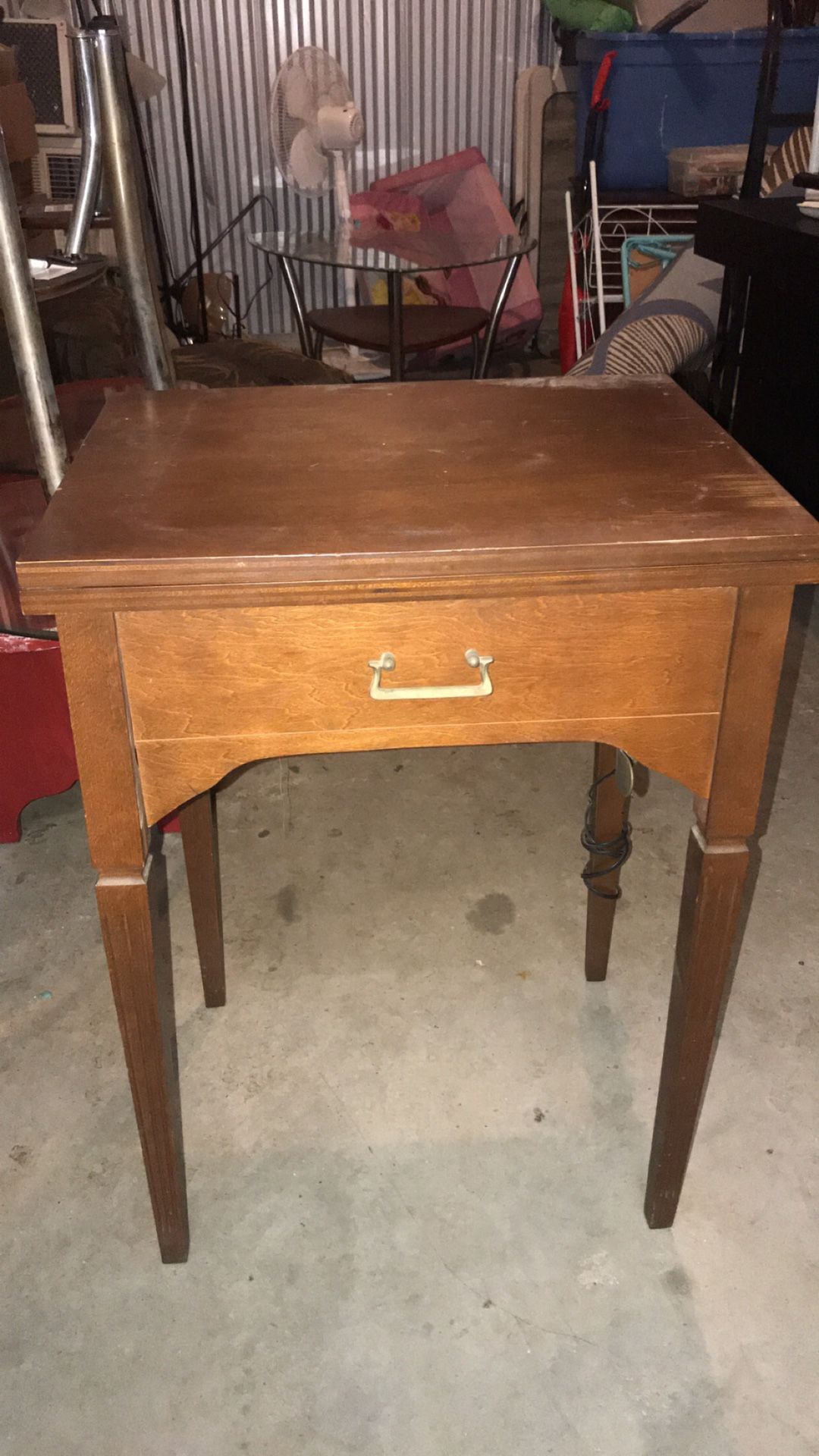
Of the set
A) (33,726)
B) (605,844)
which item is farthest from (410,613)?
(33,726)

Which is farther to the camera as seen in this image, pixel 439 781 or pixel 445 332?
pixel 445 332

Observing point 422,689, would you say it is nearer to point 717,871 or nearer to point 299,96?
point 717,871

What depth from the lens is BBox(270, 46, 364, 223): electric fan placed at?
3.77m

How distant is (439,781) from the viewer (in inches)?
80.2

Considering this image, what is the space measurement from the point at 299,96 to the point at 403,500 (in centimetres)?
357

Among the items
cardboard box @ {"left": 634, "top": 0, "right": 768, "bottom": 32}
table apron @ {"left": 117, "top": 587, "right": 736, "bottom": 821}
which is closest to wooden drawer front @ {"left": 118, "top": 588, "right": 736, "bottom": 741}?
table apron @ {"left": 117, "top": 587, "right": 736, "bottom": 821}

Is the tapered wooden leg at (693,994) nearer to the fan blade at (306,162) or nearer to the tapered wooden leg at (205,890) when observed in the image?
the tapered wooden leg at (205,890)

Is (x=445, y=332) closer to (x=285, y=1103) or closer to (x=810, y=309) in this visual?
(x=810, y=309)

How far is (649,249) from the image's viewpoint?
11.9ft

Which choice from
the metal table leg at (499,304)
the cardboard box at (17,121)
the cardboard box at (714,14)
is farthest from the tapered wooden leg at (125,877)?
the cardboard box at (714,14)

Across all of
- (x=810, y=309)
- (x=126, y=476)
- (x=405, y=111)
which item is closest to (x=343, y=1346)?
(x=126, y=476)

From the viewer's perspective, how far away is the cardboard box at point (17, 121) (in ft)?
10.8

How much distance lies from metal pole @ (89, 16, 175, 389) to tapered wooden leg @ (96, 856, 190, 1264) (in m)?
0.80

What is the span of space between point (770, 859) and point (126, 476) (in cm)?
129
